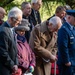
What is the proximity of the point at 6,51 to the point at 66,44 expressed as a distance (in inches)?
49.0

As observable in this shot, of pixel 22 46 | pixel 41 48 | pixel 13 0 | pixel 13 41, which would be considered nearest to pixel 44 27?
pixel 41 48

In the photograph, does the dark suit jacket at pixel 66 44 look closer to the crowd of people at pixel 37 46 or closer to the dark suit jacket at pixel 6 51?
the crowd of people at pixel 37 46

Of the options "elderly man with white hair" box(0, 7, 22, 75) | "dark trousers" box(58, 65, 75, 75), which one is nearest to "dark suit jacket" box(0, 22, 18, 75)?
"elderly man with white hair" box(0, 7, 22, 75)

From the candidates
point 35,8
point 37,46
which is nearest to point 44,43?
point 37,46

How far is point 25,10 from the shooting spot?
6945 millimetres

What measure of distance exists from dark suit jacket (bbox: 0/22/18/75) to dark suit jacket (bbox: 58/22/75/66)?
103 centimetres

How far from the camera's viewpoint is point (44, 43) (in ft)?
19.9

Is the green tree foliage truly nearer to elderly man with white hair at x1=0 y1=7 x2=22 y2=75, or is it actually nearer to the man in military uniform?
the man in military uniform

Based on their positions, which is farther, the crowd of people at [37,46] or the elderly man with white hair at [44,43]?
the elderly man with white hair at [44,43]

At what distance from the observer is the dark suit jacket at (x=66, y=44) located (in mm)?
5699

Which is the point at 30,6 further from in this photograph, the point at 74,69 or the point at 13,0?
the point at 13,0

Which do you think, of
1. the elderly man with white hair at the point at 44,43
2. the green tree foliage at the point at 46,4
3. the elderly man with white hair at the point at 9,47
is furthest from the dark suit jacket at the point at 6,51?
the green tree foliage at the point at 46,4

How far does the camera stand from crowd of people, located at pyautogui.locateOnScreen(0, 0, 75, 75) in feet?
16.2

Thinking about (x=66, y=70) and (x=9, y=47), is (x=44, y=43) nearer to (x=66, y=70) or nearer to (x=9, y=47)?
(x=66, y=70)
